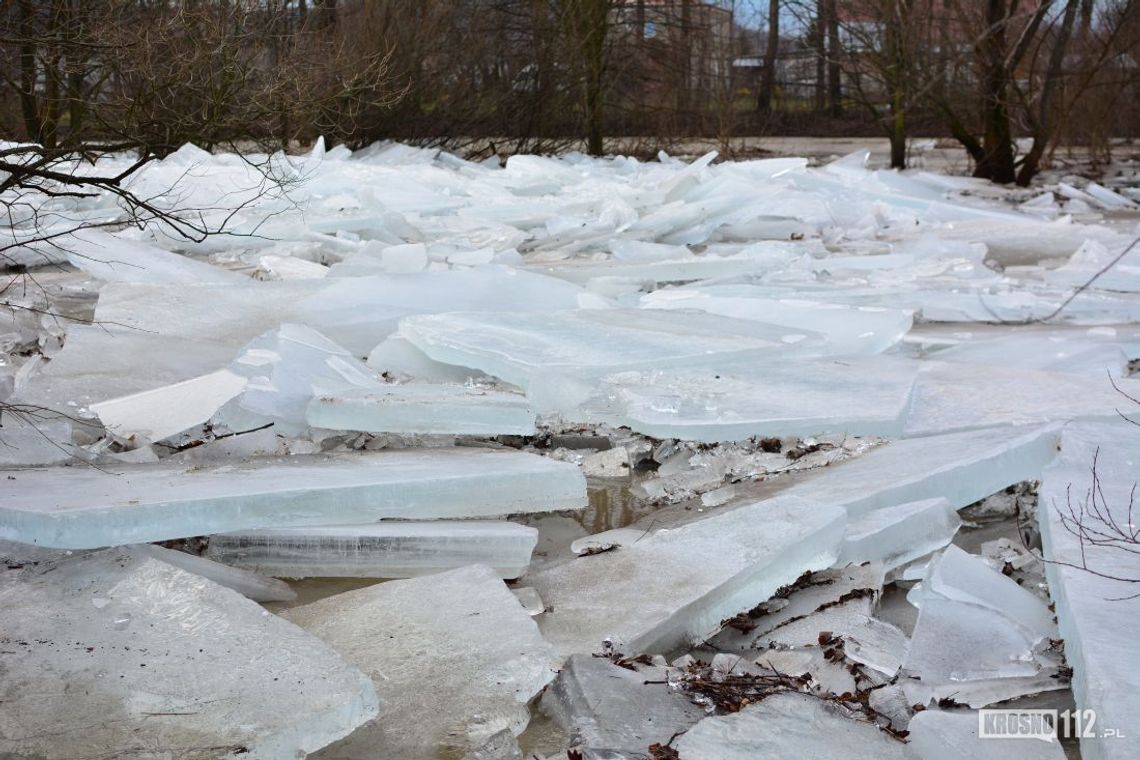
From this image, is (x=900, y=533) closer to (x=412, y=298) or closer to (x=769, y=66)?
(x=412, y=298)

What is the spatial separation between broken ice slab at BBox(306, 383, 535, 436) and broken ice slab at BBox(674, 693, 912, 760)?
1.53 metres

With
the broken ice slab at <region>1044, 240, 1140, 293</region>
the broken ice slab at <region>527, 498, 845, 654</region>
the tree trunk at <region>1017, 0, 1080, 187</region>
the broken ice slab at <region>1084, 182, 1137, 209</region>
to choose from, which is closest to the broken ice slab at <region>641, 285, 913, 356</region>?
the broken ice slab at <region>1044, 240, 1140, 293</region>

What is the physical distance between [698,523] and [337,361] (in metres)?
1.59

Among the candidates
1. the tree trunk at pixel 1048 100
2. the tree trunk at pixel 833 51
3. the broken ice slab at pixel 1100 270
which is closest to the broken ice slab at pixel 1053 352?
the broken ice slab at pixel 1100 270

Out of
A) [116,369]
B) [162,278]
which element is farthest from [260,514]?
[162,278]

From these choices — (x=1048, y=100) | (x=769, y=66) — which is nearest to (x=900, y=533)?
(x=1048, y=100)

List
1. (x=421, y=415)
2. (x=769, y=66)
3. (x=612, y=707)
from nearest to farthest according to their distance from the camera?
(x=612, y=707) → (x=421, y=415) → (x=769, y=66)

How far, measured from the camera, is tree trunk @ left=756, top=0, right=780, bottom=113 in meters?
21.1

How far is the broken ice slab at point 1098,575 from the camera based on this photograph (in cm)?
177

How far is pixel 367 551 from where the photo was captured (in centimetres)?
264

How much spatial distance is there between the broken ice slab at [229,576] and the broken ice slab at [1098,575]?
1572 millimetres

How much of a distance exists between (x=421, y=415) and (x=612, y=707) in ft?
4.94

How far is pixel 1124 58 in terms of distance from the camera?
12000 mm
